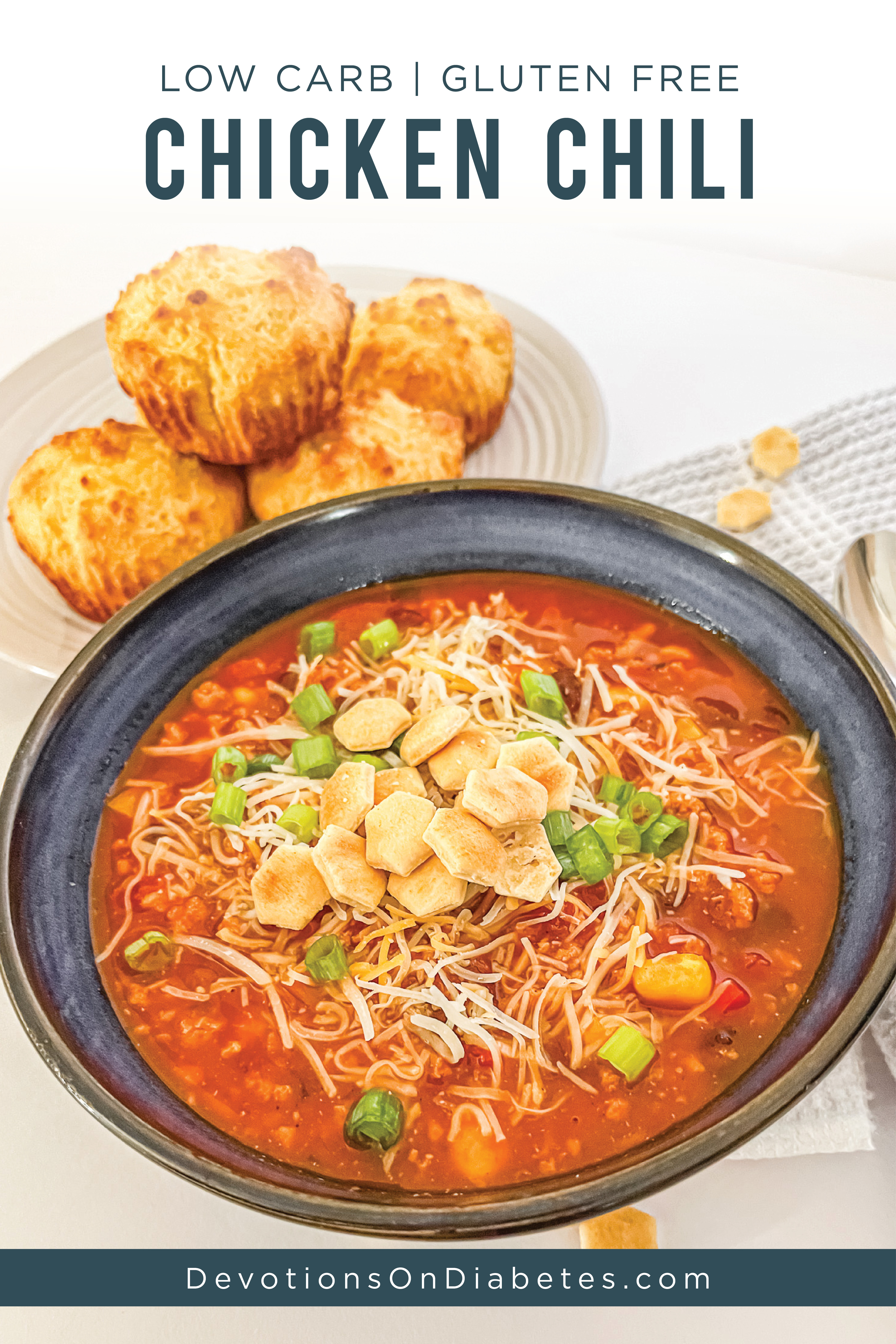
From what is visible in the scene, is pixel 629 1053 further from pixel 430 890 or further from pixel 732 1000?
pixel 430 890

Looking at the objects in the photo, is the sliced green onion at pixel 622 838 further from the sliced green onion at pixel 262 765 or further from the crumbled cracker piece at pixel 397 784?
the sliced green onion at pixel 262 765

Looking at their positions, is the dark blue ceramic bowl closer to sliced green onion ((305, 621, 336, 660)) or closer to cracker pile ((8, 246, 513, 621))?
sliced green onion ((305, 621, 336, 660))

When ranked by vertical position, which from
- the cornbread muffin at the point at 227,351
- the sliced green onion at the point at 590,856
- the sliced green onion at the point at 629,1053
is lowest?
the sliced green onion at the point at 629,1053

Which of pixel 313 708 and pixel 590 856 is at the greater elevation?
pixel 313 708

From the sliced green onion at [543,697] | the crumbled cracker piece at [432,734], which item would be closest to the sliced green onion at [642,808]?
the sliced green onion at [543,697]

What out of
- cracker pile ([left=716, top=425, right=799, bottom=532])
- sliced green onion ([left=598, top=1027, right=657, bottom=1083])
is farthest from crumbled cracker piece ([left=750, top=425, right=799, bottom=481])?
sliced green onion ([left=598, top=1027, right=657, bottom=1083])

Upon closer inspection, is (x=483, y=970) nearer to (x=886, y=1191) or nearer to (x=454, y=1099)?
(x=454, y=1099)

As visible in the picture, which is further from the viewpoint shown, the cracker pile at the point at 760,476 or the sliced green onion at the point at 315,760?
Result: the cracker pile at the point at 760,476

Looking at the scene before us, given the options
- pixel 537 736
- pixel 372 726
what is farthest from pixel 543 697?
pixel 372 726
